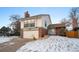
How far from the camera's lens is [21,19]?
115 inches

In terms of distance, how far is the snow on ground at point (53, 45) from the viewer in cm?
286

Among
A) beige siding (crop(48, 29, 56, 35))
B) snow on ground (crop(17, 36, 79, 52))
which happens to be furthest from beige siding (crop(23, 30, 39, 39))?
beige siding (crop(48, 29, 56, 35))

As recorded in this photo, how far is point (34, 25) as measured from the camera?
294cm

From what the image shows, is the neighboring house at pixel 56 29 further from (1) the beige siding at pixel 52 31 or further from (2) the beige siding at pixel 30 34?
(2) the beige siding at pixel 30 34

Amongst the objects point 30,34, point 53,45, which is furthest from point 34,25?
point 53,45

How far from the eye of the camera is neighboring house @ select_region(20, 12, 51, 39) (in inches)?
114

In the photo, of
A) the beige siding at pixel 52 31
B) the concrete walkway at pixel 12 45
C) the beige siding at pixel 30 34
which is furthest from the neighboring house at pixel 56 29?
the concrete walkway at pixel 12 45

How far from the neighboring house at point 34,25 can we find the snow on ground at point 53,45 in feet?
0.40

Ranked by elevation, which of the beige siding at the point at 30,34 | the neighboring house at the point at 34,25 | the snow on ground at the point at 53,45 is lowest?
the snow on ground at the point at 53,45

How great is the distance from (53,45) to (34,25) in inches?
17.4

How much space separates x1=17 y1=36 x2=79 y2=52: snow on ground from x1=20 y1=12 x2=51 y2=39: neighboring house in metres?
0.12

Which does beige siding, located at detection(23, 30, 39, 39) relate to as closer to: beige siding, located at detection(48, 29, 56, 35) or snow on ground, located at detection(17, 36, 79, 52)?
snow on ground, located at detection(17, 36, 79, 52)
